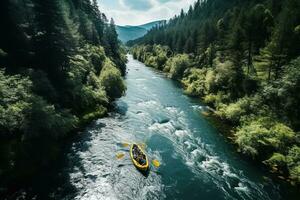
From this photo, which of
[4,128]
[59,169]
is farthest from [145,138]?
[4,128]

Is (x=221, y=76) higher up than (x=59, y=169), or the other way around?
(x=221, y=76)

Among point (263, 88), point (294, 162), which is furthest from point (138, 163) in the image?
point (263, 88)

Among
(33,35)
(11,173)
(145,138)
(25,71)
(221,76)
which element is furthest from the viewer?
(221,76)

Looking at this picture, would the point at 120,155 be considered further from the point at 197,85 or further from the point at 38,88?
the point at 197,85

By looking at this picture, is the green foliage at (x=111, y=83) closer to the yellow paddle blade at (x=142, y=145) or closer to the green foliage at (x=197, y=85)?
the yellow paddle blade at (x=142, y=145)

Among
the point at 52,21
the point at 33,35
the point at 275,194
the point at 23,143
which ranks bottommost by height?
the point at 275,194

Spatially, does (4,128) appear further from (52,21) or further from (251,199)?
(251,199)
